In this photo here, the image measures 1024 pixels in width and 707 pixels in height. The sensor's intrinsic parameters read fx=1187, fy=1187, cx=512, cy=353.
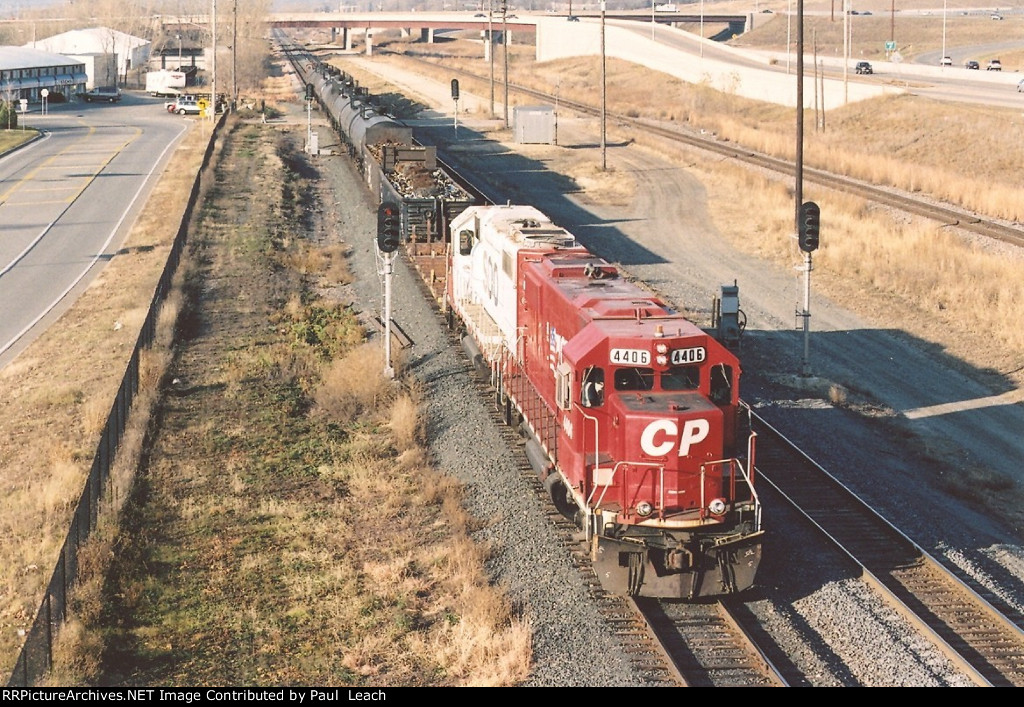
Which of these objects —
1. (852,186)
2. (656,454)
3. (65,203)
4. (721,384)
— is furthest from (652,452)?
(65,203)

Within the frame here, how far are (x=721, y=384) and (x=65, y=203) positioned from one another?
1905 inches

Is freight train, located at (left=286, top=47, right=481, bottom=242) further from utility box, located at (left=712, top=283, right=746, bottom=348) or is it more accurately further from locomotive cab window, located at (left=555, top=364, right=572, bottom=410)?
locomotive cab window, located at (left=555, top=364, right=572, bottom=410)

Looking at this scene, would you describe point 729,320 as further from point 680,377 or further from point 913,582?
point 680,377

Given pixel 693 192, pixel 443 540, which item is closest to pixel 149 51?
pixel 693 192

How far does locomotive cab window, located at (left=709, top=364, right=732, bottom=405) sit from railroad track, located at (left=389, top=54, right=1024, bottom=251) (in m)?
32.4

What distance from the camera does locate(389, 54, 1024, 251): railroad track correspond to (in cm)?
4841

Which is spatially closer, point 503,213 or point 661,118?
point 503,213

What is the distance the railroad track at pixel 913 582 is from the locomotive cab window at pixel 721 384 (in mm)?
3561

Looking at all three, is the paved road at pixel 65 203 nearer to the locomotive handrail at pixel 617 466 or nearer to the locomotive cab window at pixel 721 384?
the locomotive handrail at pixel 617 466

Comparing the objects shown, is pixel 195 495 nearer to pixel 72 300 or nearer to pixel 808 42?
pixel 72 300

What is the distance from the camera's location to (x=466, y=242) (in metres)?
29.8

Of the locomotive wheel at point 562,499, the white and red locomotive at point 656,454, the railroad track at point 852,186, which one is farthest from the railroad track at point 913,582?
the railroad track at point 852,186

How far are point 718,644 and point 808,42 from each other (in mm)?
183339

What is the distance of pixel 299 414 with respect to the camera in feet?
88.7
